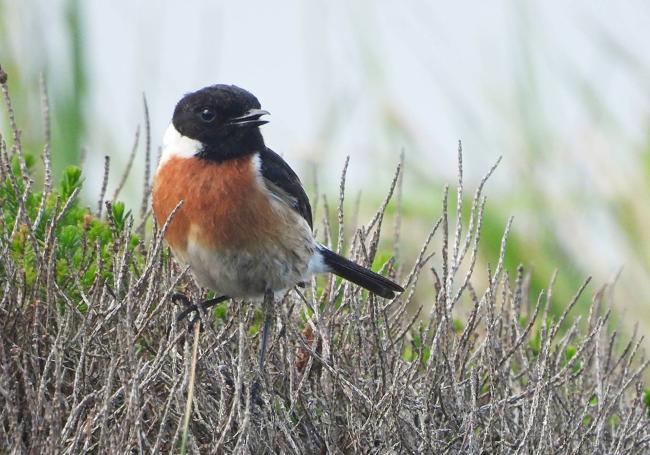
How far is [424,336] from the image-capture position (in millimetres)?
4461

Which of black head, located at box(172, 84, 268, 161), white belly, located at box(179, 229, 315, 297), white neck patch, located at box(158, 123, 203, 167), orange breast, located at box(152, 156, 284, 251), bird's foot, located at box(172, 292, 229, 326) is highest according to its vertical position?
black head, located at box(172, 84, 268, 161)

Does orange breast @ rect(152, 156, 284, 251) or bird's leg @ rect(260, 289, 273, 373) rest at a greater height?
orange breast @ rect(152, 156, 284, 251)

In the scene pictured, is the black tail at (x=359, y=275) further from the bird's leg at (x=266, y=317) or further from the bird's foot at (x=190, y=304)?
the bird's foot at (x=190, y=304)

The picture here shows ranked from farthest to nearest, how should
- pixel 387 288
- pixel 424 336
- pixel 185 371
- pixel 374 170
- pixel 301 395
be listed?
pixel 374 170
pixel 387 288
pixel 424 336
pixel 301 395
pixel 185 371

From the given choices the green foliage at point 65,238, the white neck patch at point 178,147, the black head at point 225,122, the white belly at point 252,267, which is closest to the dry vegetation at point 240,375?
the green foliage at point 65,238

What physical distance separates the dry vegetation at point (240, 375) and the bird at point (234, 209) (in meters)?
0.16

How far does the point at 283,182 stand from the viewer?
504 cm

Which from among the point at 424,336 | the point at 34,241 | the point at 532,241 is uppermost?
the point at 34,241

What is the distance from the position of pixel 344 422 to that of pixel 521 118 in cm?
510

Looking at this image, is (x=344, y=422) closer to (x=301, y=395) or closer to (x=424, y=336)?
(x=301, y=395)

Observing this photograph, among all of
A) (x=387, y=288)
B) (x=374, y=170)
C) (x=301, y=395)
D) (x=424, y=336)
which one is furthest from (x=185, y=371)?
(x=374, y=170)

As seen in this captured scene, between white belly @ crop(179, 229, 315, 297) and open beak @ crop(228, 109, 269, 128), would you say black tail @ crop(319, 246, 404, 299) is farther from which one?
open beak @ crop(228, 109, 269, 128)

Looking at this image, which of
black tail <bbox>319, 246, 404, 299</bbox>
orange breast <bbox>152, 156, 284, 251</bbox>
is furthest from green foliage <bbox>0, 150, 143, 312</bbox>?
black tail <bbox>319, 246, 404, 299</bbox>

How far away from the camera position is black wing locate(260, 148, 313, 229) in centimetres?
496
